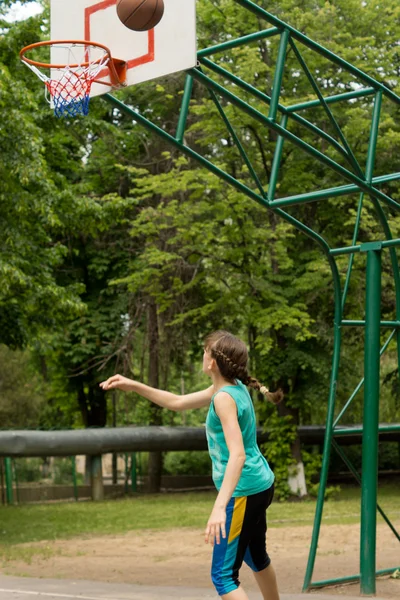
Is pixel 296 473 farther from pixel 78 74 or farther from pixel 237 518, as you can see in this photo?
pixel 237 518

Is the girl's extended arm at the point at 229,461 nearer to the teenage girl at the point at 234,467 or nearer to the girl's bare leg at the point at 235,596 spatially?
the teenage girl at the point at 234,467

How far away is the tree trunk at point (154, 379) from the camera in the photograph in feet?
86.9

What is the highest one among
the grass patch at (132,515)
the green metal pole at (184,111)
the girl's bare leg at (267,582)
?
the green metal pole at (184,111)

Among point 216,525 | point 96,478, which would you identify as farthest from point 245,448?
point 96,478

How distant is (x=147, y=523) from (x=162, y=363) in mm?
7730

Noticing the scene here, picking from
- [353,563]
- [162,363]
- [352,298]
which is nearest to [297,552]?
[353,563]

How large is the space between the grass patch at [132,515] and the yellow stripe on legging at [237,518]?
343 inches

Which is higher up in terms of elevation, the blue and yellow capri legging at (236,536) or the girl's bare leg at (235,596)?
the blue and yellow capri legging at (236,536)

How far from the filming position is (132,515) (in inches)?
814

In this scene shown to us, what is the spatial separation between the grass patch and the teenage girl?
8629mm

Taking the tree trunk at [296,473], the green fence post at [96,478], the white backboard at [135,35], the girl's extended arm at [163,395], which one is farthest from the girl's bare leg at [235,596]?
the green fence post at [96,478]

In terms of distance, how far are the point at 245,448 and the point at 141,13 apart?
3461 millimetres

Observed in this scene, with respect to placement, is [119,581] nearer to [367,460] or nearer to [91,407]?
[367,460]

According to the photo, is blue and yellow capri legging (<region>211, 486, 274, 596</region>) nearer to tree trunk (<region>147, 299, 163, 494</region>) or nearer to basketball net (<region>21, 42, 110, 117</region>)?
basketball net (<region>21, 42, 110, 117</region>)
